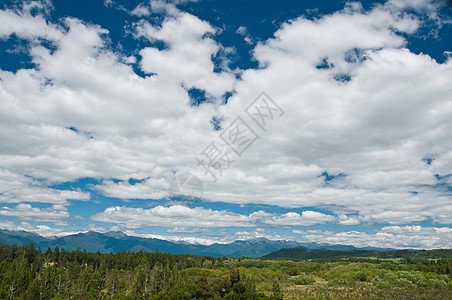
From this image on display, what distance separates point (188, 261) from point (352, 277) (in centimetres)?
10237

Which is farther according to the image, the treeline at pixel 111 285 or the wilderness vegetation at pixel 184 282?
the wilderness vegetation at pixel 184 282

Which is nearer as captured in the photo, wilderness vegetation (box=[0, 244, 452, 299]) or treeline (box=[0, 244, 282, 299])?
treeline (box=[0, 244, 282, 299])

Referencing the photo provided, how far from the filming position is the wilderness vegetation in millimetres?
80312

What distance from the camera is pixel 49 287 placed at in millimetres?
93375

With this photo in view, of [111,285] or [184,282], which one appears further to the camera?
[111,285]

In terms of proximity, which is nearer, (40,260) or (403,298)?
(403,298)

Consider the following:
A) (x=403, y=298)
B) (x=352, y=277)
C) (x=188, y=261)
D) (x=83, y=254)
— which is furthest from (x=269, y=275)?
(x=83, y=254)

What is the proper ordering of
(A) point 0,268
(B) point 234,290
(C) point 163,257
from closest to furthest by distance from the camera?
1. (B) point 234,290
2. (A) point 0,268
3. (C) point 163,257

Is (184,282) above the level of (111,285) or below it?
above

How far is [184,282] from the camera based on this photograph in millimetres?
84875

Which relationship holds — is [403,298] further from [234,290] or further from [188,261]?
[188,261]

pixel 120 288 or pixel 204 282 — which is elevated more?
pixel 204 282

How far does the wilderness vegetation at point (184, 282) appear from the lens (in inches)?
3162

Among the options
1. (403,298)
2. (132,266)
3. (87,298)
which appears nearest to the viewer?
(403,298)
